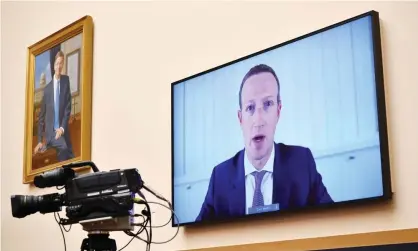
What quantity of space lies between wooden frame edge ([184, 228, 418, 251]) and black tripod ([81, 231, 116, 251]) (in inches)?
20.5

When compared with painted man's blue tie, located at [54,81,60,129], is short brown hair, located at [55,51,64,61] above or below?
above

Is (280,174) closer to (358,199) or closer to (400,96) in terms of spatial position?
(358,199)

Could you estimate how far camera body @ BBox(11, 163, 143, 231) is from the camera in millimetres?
1674

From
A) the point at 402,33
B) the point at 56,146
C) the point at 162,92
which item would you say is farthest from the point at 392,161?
the point at 56,146

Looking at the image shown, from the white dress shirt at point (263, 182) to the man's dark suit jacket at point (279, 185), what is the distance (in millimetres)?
14

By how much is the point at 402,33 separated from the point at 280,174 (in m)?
0.58

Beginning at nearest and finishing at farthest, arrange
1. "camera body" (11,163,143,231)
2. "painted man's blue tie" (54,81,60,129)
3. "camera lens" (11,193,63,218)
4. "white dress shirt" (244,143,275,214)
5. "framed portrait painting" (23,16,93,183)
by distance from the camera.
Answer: "camera body" (11,163,143,231), "camera lens" (11,193,63,218), "white dress shirt" (244,143,275,214), "framed portrait painting" (23,16,93,183), "painted man's blue tie" (54,81,60,129)

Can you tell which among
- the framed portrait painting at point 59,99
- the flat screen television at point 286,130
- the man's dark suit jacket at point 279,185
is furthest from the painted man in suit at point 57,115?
the man's dark suit jacket at point 279,185

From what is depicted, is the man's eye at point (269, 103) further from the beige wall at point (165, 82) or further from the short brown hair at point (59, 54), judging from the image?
the short brown hair at point (59, 54)

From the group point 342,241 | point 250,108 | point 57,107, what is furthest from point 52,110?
point 342,241

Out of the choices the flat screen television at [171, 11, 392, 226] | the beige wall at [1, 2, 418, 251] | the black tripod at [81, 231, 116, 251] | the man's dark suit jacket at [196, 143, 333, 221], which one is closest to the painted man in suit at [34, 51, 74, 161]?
the beige wall at [1, 2, 418, 251]

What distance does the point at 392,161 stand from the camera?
1.85 metres

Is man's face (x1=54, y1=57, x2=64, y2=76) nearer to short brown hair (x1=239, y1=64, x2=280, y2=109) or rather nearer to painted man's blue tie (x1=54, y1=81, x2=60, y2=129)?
painted man's blue tie (x1=54, y1=81, x2=60, y2=129)

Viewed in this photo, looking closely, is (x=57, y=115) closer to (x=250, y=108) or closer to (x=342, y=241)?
(x=250, y=108)
